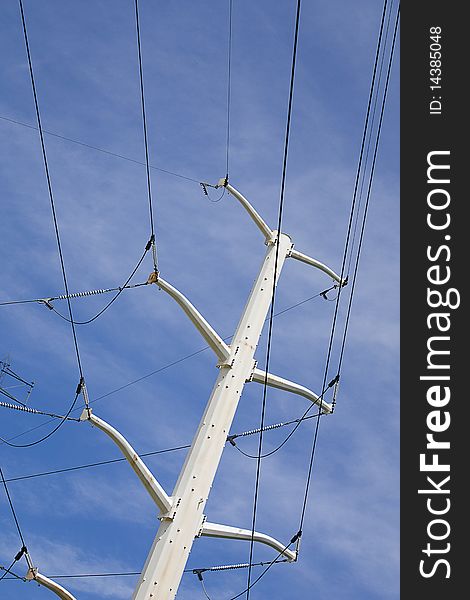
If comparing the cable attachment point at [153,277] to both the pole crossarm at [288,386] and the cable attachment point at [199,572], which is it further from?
the cable attachment point at [199,572]

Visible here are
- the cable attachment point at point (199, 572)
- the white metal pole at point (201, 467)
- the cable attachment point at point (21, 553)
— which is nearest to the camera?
the white metal pole at point (201, 467)

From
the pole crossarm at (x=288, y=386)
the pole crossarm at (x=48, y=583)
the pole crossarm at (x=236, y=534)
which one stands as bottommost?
the pole crossarm at (x=48, y=583)

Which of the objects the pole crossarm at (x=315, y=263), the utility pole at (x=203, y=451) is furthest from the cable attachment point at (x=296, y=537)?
the pole crossarm at (x=315, y=263)

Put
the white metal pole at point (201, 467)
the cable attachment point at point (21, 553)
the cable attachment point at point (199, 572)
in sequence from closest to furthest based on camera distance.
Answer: the white metal pole at point (201, 467) → the cable attachment point at point (21, 553) → the cable attachment point at point (199, 572)

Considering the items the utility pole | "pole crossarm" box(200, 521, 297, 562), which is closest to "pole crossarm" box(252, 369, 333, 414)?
the utility pole

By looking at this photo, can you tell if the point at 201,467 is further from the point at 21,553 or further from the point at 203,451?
the point at 21,553

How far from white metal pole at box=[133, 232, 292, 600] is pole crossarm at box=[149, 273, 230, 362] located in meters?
0.14

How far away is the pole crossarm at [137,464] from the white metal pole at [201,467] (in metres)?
0.13

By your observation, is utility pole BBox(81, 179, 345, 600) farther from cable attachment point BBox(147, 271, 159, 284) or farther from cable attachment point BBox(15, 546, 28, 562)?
cable attachment point BBox(15, 546, 28, 562)

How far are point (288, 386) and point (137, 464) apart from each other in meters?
3.04

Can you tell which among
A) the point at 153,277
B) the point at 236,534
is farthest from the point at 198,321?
the point at 236,534

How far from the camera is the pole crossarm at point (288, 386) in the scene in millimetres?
10211

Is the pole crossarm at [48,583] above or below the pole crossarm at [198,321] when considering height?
below

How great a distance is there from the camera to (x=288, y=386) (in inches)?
440
